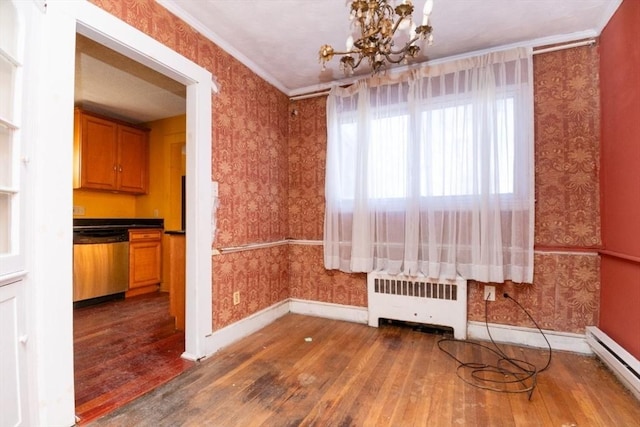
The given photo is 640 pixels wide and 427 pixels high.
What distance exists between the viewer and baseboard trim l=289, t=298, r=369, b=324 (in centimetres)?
303

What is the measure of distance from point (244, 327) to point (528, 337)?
2.37 m

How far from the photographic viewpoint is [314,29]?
7.51 feet

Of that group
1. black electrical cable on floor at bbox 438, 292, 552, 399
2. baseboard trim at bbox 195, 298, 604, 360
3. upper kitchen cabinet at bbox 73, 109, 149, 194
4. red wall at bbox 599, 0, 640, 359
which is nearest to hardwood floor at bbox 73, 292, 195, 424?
baseboard trim at bbox 195, 298, 604, 360

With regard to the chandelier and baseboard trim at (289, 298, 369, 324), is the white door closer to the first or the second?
the chandelier

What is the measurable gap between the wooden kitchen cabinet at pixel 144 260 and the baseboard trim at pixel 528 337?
3971 mm

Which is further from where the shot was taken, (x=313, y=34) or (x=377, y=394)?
(x=313, y=34)

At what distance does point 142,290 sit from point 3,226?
10.8ft

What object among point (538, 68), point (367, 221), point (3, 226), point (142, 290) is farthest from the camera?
point (142, 290)

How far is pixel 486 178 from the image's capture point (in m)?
2.45

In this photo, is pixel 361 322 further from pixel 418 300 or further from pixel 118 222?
pixel 118 222

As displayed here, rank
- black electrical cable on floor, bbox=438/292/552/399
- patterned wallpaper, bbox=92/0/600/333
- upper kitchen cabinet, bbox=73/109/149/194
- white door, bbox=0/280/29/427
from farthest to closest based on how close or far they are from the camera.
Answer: upper kitchen cabinet, bbox=73/109/149/194, patterned wallpaper, bbox=92/0/600/333, black electrical cable on floor, bbox=438/292/552/399, white door, bbox=0/280/29/427

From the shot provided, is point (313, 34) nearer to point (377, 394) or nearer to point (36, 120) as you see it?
point (36, 120)

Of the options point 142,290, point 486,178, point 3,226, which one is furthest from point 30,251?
point 142,290

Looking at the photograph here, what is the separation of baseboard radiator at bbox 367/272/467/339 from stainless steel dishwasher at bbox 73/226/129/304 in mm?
3203
